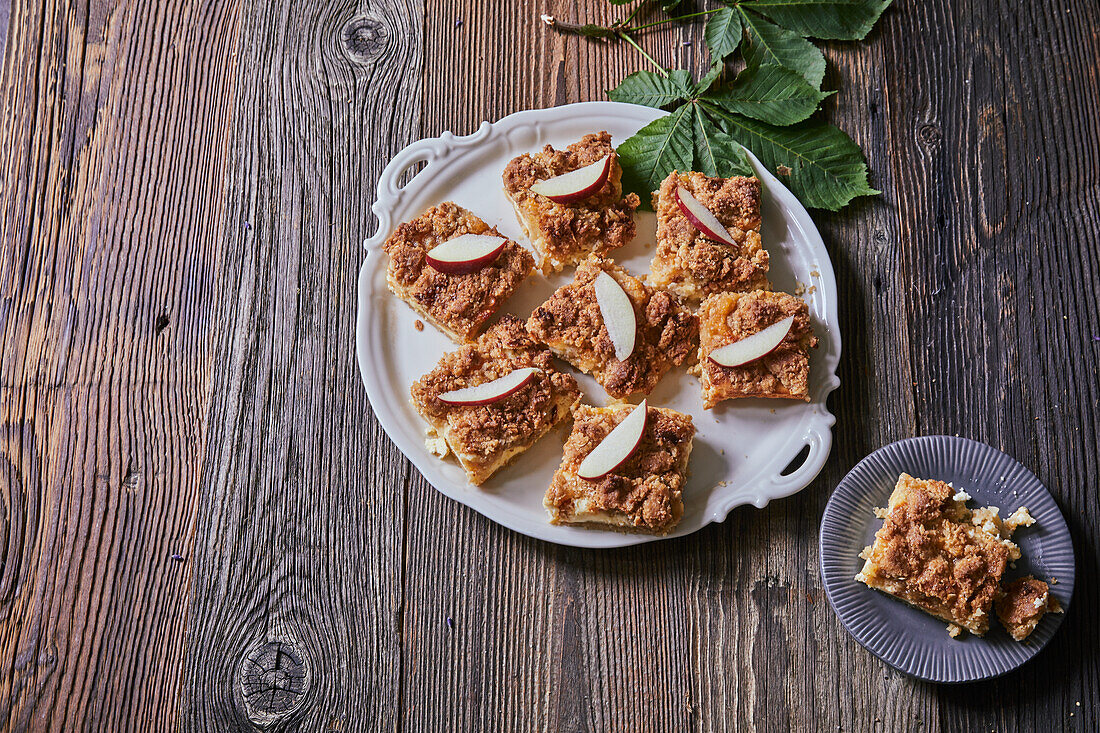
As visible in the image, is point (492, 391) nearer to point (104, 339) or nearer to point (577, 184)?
point (577, 184)

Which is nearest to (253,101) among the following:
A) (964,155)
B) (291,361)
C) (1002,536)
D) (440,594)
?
(291,361)

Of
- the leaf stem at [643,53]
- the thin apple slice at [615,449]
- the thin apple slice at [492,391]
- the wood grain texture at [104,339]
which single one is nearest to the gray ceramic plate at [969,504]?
the thin apple slice at [615,449]

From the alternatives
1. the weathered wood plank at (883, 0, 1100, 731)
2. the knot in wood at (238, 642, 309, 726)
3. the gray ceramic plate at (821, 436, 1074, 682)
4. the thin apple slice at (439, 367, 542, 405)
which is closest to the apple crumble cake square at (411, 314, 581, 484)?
the thin apple slice at (439, 367, 542, 405)

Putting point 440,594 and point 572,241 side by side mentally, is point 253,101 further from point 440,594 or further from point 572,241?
point 440,594

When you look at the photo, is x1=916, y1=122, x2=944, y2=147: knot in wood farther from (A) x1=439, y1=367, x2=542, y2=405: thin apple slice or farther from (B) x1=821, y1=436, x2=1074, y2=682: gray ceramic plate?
A: (A) x1=439, y1=367, x2=542, y2=405: thin apple slice

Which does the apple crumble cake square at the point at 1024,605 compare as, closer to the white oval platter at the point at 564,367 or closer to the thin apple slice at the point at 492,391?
the white oval platter at the point at 564,367
